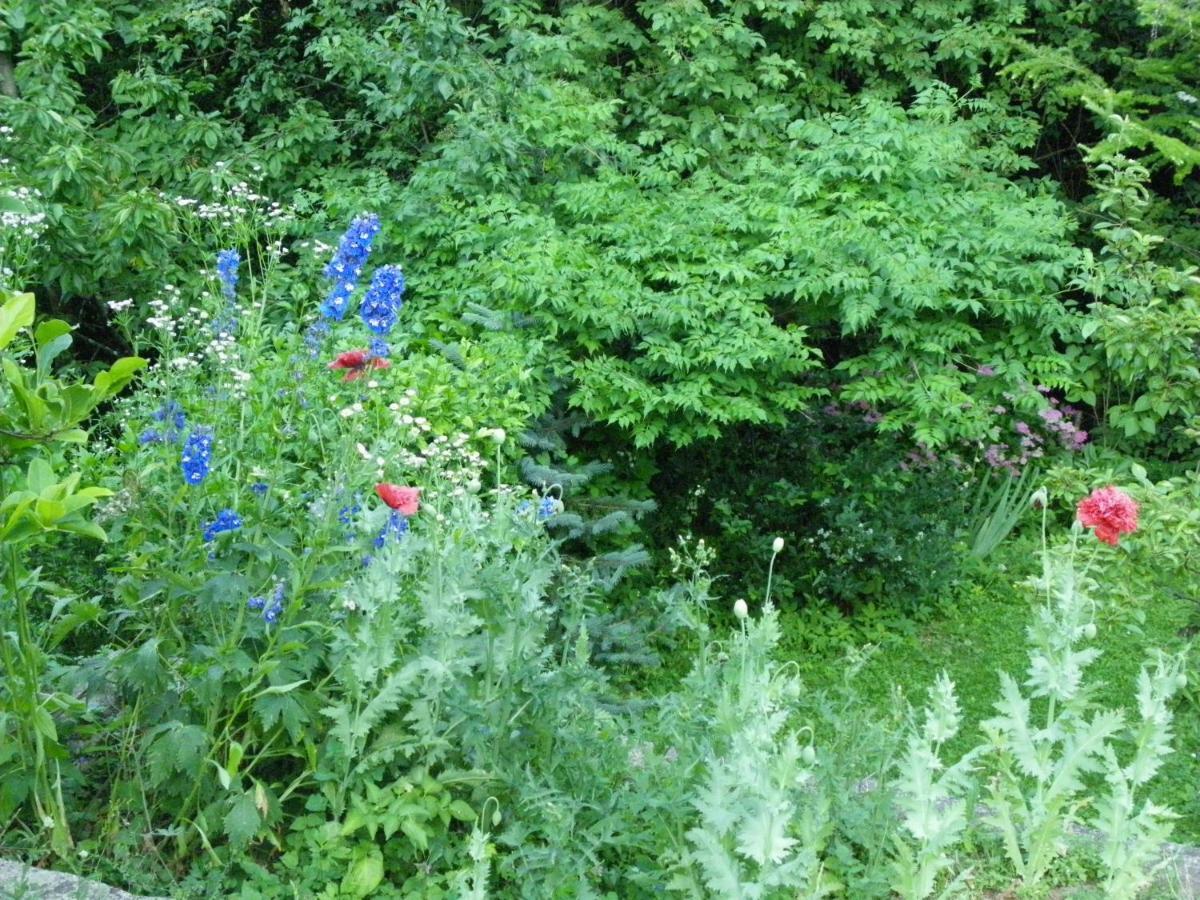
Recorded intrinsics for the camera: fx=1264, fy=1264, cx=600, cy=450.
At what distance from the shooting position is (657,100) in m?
7.09

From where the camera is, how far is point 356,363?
3.05 meters

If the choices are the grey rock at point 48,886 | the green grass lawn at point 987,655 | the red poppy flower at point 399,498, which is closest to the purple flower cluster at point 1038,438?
the green grass lawn at point 987,655

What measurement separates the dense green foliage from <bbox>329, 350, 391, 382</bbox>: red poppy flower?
6cm

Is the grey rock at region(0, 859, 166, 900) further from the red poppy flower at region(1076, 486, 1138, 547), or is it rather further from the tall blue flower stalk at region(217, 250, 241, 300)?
the red poppy flower at region(1076, 486, 1138, 547)

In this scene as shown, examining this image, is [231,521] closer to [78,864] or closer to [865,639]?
[78,864]

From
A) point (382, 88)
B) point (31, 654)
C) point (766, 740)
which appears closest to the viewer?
point (766, 740)

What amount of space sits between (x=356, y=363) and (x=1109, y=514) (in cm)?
188

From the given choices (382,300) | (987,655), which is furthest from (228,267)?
(987,655)

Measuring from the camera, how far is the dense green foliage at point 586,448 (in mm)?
2771

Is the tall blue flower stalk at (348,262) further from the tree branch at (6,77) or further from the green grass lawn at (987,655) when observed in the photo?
the tree branch at (6,77)

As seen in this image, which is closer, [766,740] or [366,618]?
[766,740]

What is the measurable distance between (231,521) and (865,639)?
11.9 ft

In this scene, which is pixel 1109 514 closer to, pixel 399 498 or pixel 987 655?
pixel 399 498

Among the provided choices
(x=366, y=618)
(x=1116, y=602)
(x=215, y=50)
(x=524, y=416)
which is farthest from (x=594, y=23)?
(x=366, y=618)
